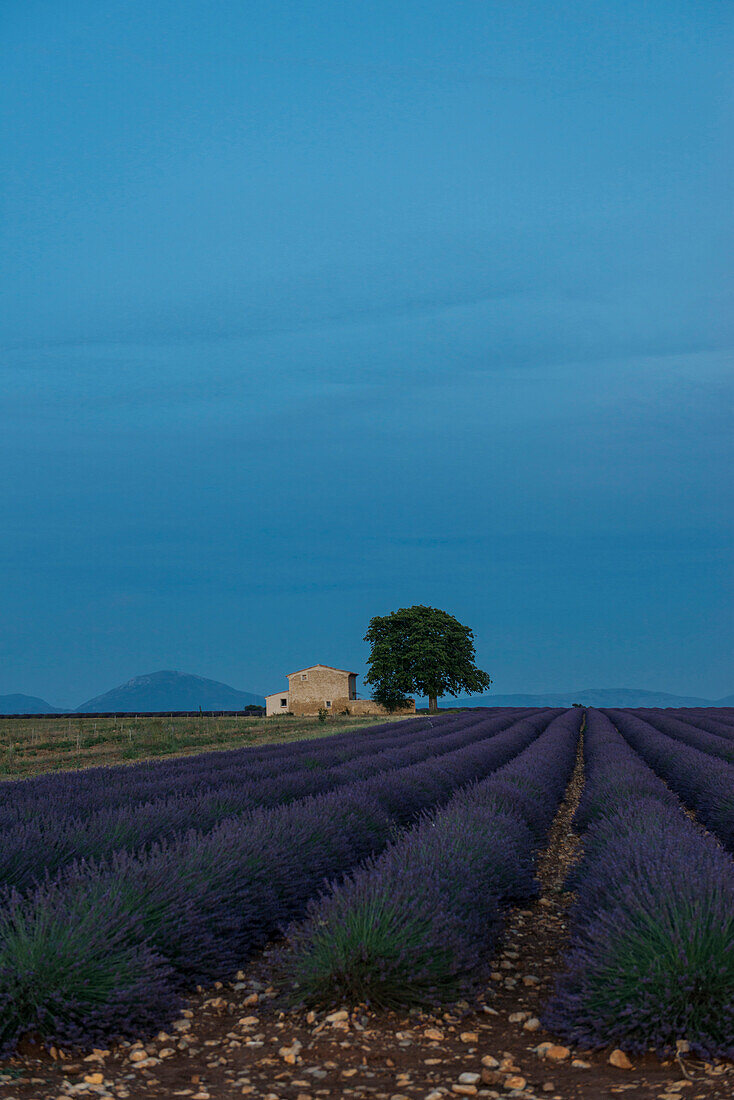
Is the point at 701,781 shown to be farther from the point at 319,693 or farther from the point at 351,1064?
the point at 319,693

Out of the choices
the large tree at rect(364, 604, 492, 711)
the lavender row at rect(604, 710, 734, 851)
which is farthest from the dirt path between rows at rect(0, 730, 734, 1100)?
the large tree at rect(364, 604, 492, 711)

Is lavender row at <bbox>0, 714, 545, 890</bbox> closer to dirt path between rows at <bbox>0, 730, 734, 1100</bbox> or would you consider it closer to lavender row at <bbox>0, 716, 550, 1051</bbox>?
lavender row at <bbox>0, 716, 550, 1051</bbox>

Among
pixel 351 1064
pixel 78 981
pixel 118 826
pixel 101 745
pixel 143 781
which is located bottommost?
pixel 351 1064

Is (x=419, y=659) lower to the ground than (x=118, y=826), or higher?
higher

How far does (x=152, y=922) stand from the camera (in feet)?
12.1

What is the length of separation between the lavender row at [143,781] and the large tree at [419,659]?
106ft

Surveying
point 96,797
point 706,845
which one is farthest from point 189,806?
point 706,845

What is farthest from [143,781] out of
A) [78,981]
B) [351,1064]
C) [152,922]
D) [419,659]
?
[419,659]

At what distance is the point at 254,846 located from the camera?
465 cm

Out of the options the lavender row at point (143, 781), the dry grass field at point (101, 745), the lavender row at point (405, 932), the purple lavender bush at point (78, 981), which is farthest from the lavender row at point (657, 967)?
the dry grass field at point (101, 745)

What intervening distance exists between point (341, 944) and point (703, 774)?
6.71m

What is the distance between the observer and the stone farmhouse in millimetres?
49219

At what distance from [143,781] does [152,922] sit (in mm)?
5013

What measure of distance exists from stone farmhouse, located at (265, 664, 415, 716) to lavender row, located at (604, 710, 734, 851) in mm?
36172
